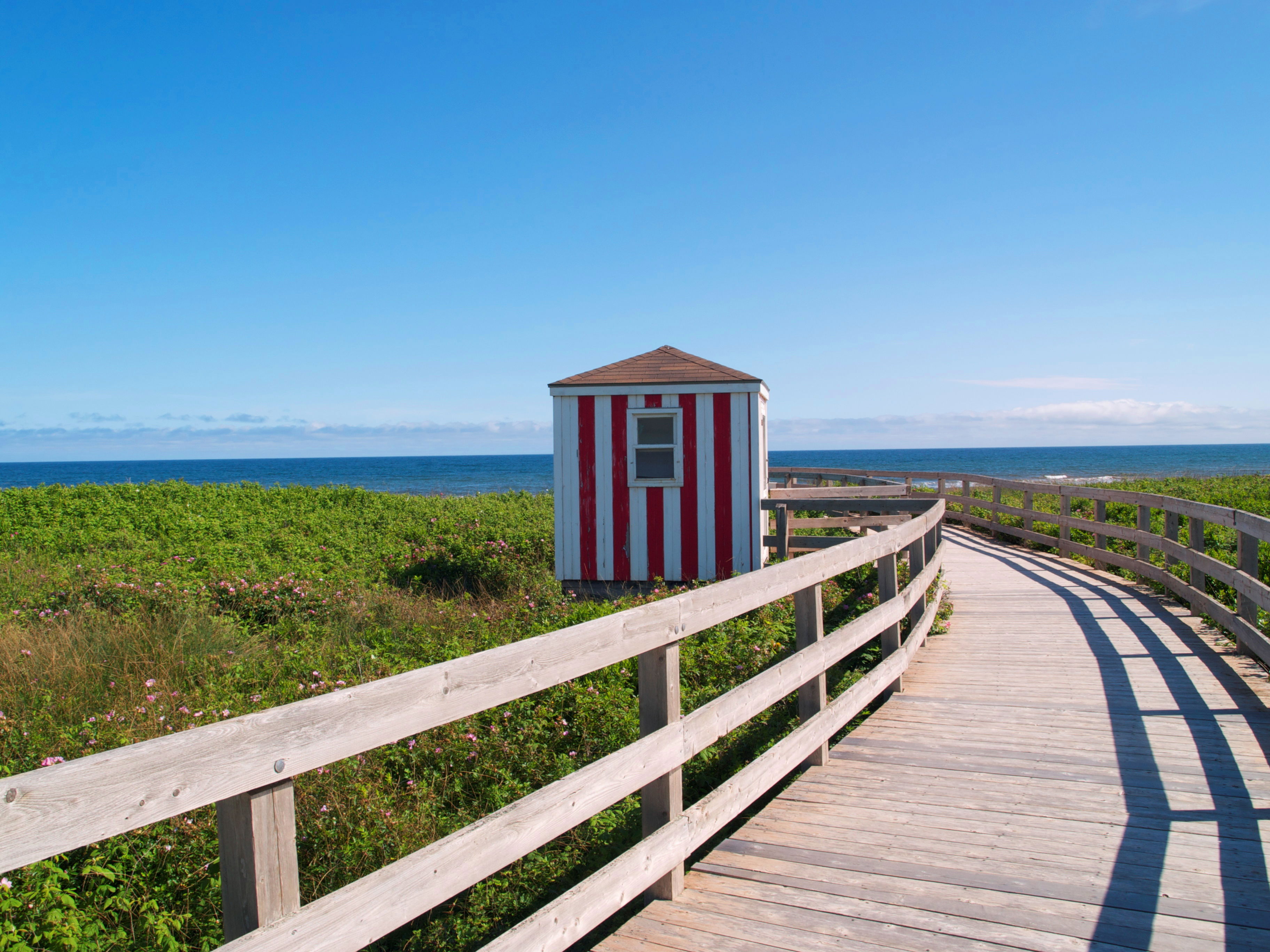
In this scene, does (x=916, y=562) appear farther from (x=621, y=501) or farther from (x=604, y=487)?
(x=604, y=487)

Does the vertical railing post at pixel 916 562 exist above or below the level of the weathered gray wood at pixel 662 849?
above

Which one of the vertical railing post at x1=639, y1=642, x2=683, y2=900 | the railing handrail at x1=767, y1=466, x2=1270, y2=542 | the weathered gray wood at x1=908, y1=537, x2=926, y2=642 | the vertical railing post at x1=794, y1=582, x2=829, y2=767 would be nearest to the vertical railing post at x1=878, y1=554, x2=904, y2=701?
the weathered gray wood at x1=908, y1=537, x2=926, y2=642

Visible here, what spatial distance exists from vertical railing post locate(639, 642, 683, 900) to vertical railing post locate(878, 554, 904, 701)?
285 centimetres

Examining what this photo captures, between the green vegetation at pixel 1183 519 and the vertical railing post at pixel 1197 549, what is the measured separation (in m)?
0.31

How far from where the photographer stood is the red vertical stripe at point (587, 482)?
10672mm

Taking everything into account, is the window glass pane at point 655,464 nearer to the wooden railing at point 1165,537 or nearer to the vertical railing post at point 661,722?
the wooden railing at point 1165,537

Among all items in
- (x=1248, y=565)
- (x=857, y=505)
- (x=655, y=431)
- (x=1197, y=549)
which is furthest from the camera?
(x=655, y=431)

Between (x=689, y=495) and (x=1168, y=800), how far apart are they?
24.0 ft

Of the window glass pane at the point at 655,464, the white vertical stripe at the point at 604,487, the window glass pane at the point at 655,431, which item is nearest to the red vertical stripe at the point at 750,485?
the window glass pane at the point at 655,464

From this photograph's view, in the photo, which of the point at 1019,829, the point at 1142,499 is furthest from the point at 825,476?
the point at 1019,829

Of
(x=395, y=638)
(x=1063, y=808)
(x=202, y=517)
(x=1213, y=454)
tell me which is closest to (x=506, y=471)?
(x=202, y=517)

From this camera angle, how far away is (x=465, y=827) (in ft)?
7.52

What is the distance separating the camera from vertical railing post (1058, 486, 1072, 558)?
11.8m

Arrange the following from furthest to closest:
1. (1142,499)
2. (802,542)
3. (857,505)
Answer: (802,542), (857,505), (1142,499)
